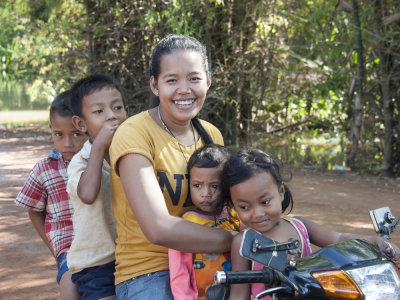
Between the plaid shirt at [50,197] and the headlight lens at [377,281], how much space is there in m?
1.75

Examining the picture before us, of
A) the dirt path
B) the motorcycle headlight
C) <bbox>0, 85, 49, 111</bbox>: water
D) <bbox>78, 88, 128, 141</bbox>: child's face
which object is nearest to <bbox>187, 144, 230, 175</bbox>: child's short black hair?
<bbox>78, 88, 128, 141</bbox>: child's face

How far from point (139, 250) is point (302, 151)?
820cm

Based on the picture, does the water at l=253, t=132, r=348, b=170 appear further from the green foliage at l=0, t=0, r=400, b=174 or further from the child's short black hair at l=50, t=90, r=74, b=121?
the child's short black hair at l=50, t=90, r=74, b=121

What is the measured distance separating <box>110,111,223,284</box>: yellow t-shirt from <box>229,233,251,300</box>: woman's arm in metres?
0.34

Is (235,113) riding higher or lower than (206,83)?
lower

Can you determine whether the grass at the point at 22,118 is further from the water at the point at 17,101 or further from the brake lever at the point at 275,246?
the brake lever at the point at 275,246

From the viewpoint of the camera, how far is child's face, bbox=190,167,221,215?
88.8 inches

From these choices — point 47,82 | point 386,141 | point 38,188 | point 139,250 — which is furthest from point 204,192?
point 47,82

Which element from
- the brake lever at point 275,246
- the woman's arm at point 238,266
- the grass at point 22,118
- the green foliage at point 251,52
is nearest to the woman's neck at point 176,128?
the woman's arm at point 238,266

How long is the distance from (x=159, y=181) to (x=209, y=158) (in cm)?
23

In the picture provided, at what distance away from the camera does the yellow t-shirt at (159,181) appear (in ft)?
7.29

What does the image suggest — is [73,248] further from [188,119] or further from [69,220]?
[188,119]

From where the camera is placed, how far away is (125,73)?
30.2ft

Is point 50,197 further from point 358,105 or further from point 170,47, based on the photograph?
point 358,105
